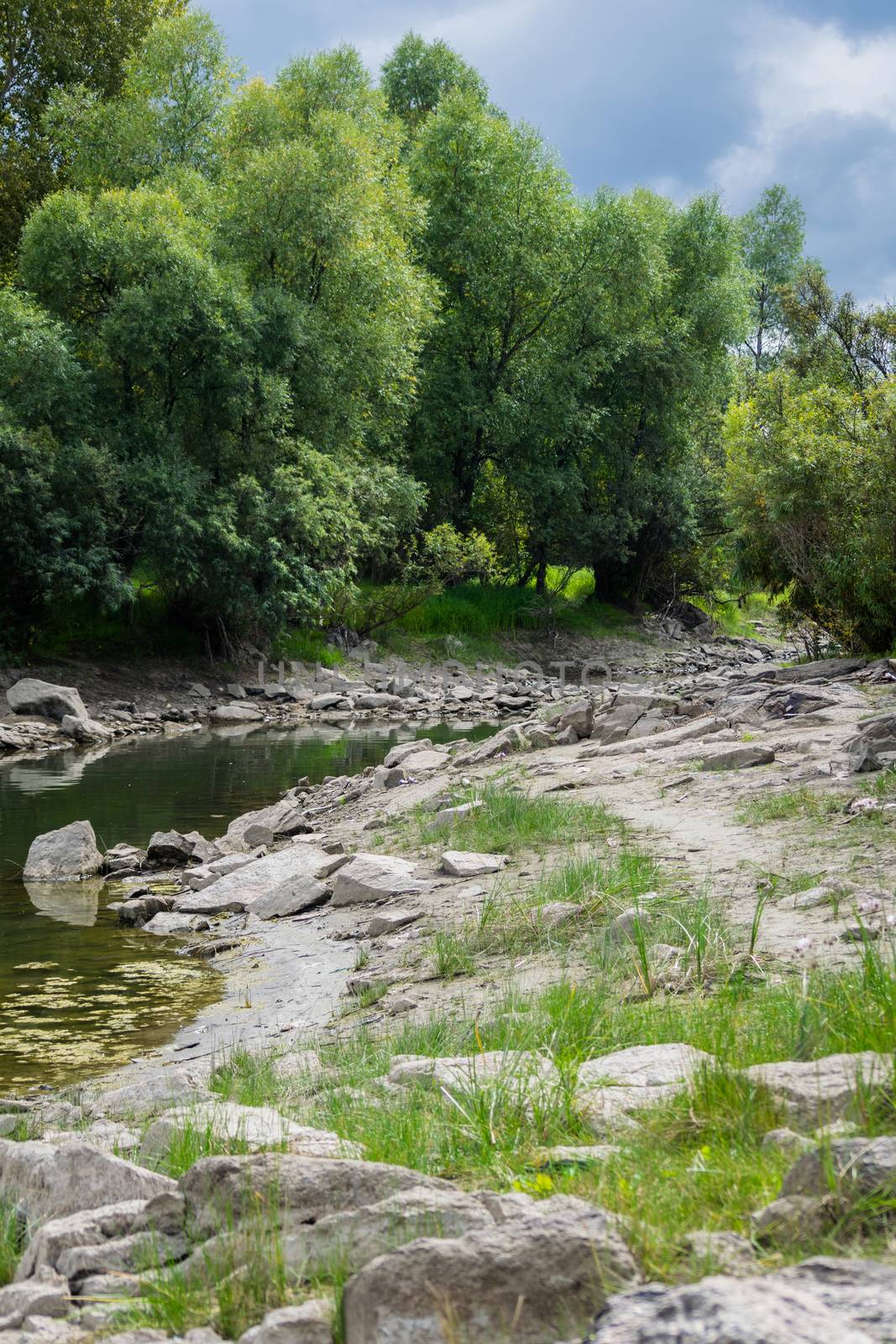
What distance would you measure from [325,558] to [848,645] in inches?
624

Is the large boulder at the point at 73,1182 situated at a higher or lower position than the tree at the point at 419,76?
lower

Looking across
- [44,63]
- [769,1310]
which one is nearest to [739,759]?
[769,1310]

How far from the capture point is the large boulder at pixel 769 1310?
2109 mm

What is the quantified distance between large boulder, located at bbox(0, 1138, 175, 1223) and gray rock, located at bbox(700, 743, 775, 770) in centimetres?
898

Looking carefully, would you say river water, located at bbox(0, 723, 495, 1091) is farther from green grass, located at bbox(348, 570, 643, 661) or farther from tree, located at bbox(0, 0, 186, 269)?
tree, located at bbox(0, 0, 186, 269)

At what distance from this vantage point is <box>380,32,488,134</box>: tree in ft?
180

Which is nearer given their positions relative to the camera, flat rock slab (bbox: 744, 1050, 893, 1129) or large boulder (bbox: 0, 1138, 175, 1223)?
flat rock slab (bbox: 744, 1050, 893, 1129)

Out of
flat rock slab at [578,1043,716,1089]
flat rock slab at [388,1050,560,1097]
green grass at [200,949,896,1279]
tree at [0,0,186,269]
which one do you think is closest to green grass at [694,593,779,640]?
tree at [0,0,186,269]

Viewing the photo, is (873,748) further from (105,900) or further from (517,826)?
(105,900)

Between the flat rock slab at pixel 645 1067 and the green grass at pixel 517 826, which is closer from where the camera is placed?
the flat rock slab at pixel 645 1067

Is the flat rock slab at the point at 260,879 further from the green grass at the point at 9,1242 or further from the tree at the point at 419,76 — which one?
the tree at the point at 419,76

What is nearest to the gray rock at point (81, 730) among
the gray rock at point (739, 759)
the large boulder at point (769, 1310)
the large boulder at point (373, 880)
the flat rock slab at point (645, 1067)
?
the large boulder at point (373, 880)

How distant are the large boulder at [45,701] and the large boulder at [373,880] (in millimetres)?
17202

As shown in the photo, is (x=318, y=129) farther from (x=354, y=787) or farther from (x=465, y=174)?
(x=354, y=787)
